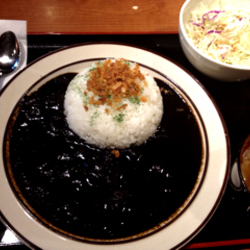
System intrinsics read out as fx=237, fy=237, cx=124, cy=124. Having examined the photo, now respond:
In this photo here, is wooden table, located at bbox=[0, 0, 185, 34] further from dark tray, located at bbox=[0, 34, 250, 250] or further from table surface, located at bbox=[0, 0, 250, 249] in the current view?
dark tray, located at bbox=[0, 34, 250, 250]

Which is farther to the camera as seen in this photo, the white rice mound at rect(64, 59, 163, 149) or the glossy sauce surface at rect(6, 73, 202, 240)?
the white rice mound at rect(64, 59, 163, 149)

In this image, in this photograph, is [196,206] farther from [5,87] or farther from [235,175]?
[5,87]

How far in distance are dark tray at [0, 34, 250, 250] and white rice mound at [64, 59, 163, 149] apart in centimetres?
51

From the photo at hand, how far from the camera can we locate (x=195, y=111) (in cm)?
177

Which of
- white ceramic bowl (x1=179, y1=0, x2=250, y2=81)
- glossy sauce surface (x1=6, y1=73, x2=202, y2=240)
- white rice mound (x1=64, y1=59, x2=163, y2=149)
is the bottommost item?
glossy sauce surface (x1=6, y1=73, x2=202, y2=240)

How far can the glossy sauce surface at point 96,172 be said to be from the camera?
1.40m

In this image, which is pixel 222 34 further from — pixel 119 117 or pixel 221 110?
pixel 119 117

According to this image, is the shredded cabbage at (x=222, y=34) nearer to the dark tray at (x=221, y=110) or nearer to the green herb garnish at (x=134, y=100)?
the dark tray at (x=221, y=110)

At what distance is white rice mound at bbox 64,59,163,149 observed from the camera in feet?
5.30

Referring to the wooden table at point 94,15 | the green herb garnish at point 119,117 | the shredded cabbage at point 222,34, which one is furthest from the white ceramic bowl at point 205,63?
the green herb garnish at point 119,117

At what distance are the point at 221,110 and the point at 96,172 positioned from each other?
1.06m

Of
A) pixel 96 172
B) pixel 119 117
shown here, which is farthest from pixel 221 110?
pixel 96 172

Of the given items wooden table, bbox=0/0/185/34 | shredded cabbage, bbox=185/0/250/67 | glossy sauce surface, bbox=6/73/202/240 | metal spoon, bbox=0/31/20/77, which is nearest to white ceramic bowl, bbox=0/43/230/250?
glossy sauce surface, bbox=6/73/202/240

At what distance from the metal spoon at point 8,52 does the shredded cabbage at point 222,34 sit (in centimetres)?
134
